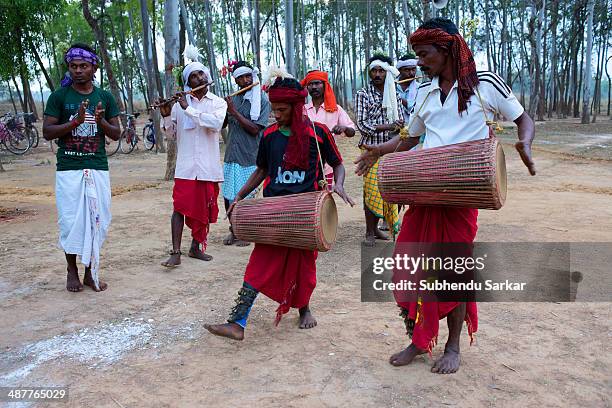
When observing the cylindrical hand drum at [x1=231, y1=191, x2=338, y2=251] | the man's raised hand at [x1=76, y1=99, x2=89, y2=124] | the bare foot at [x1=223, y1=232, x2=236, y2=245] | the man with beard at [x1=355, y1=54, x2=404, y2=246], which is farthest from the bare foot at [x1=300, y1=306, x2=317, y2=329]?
the bare foot at [x1=223, y1=232, x2=236, y2=245]

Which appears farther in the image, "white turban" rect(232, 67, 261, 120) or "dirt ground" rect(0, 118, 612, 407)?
"white turban" rect(232, 67, 261, 120)

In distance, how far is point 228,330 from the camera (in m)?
3.41

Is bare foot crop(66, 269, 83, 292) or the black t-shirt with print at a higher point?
the black t-shirt with print

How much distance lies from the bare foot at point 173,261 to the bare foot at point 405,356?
8.38 feet

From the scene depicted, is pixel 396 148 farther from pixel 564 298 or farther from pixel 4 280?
pixel 4 280

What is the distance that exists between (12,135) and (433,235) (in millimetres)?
17064

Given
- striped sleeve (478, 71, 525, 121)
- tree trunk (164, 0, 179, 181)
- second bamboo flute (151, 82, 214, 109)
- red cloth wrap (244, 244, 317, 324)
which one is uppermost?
tree trunk (164, 0, 179, 181)

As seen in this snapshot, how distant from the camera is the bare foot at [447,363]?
295 centimetres

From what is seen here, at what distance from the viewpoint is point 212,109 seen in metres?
5.07

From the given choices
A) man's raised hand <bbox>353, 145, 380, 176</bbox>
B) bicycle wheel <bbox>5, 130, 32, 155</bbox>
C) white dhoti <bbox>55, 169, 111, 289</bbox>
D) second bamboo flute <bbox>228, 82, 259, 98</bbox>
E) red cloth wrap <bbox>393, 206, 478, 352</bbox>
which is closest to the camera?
red cloth wrap <bbox>393, 206, 478, 352</bbox>

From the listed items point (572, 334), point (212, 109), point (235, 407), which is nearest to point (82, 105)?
point (212, 109)

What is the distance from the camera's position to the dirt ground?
2.76m

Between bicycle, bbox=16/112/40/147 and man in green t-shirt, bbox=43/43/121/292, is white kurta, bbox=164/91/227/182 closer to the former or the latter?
man in green t-shirt, bbox=43/43/121/292

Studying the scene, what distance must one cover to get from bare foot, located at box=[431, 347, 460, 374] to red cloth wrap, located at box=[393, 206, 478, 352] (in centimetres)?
10
